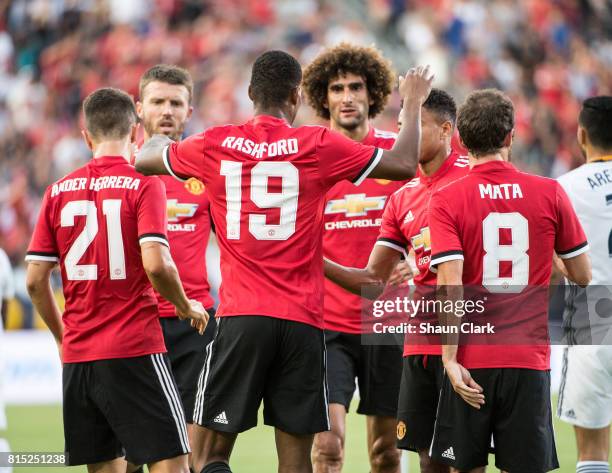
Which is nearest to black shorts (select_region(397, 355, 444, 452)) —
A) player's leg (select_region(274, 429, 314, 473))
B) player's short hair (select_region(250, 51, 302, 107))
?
player's leg (select_region(274, 429, 314, 473))

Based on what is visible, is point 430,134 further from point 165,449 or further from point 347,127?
point 165,449

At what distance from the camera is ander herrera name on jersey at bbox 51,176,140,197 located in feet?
18.5

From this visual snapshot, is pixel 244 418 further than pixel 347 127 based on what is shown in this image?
No

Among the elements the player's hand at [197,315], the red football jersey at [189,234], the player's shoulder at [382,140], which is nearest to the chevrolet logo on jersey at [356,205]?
the player's shoulder at [382,140]

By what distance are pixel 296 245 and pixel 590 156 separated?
226cm

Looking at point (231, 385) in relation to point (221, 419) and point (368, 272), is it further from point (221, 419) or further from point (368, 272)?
point (368, 272)

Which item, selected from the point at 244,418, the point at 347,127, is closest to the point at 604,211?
the point at 347,127

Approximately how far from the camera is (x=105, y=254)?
5.62 m

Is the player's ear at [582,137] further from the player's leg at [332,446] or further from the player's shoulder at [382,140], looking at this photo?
the player's leg at [332,446]

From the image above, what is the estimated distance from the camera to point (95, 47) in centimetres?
2091

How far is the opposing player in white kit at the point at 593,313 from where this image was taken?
6258 millimetres

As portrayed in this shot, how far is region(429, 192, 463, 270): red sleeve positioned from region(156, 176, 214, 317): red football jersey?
2658 mm

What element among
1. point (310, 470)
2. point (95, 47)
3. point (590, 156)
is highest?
point (95, 47)

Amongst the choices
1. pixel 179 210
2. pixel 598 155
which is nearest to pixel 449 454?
pixel 598 155
